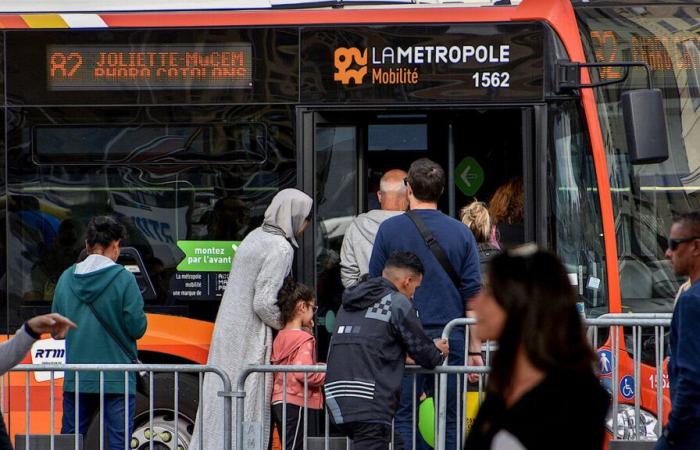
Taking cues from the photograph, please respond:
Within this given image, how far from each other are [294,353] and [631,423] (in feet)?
6.59

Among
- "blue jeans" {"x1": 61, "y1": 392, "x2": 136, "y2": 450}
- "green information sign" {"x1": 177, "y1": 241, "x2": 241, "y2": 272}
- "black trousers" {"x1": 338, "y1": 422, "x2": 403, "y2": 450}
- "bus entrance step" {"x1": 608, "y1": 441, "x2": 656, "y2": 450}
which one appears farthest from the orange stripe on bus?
"bus entrance step" {"x1": 608, "y1": 441, "x2": 656, "y2": 450}

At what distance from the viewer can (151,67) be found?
8.37 m

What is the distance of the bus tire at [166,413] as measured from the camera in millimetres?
8219

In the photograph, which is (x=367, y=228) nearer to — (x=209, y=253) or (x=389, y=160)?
(x=389, y=160)

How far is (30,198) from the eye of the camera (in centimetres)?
827

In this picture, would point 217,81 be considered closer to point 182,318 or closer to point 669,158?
point 182,318

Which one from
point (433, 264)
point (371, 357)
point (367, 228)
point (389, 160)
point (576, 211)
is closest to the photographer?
point (371, 357)

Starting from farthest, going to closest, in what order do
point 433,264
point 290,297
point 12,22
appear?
point 12,22, point 290,297, point 433,264

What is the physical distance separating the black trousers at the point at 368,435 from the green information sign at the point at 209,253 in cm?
219

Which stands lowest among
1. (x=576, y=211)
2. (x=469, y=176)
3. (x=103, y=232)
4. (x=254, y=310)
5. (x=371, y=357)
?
(x=371, y=357)

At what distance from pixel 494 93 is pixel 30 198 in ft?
9.83

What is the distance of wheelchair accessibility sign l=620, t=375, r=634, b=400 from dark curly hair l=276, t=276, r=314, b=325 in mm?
1894

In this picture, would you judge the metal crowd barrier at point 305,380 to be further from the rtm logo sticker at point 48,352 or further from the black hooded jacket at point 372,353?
the rtm logo sticker at point 48,352

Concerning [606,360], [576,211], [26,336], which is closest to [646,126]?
[576,211]
